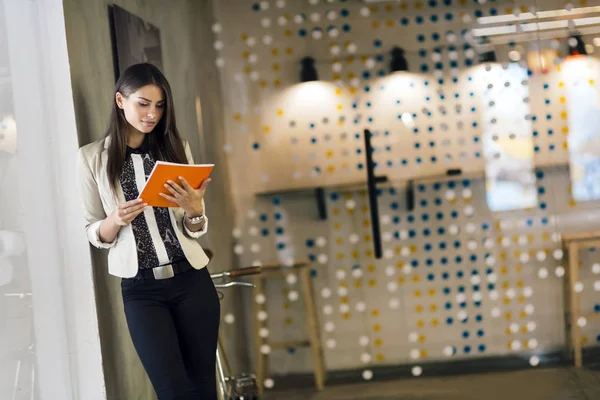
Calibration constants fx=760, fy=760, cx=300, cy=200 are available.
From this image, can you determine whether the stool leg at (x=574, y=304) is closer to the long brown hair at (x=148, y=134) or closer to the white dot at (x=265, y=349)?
the white dot at (x=265, y=349)

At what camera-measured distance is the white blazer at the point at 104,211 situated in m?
2.41

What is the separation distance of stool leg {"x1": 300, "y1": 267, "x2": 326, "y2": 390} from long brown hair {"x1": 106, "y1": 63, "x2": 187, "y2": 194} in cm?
101

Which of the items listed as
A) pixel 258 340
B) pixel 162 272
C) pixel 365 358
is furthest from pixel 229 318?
pixel 162 272

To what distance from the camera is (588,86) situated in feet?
10.8

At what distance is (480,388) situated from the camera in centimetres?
332

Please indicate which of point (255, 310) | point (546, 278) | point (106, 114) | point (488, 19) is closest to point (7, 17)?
point (106, 114)

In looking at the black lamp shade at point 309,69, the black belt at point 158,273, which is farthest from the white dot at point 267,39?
the black belt at point 158,273

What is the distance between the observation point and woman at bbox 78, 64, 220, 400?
2348mm

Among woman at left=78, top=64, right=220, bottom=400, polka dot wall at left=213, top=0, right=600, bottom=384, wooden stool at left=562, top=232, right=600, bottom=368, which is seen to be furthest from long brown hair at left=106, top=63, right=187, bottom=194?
wooden stool at left=562, top=232, right=600, bottom=368

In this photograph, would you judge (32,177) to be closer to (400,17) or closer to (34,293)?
(34,293)

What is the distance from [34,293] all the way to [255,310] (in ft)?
3.06

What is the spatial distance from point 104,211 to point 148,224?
0.55 ft

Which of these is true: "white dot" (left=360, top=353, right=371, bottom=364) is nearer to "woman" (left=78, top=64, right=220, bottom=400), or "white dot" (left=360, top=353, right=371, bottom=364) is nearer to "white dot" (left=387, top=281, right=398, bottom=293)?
"white dot" (left=387, top=281, right=398, bottom=293)

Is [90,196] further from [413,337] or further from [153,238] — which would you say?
[413,337]
